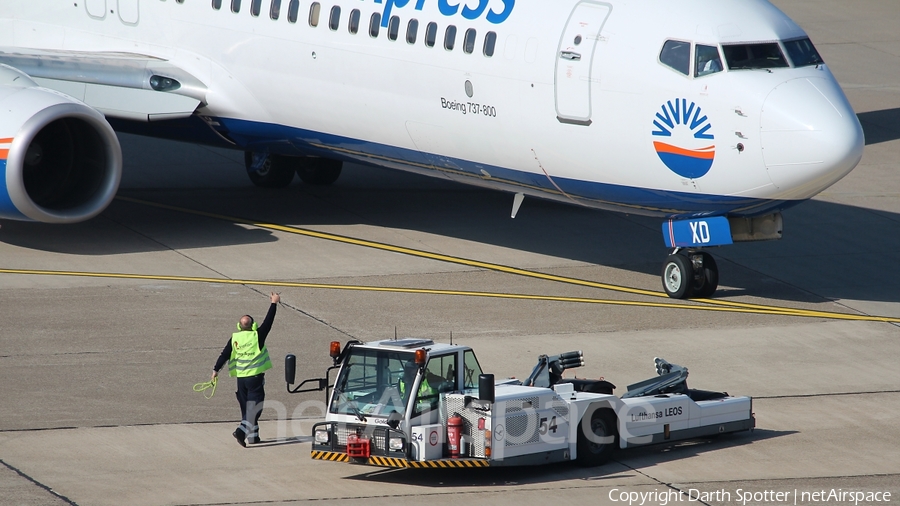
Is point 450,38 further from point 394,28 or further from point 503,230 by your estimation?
point 503,230

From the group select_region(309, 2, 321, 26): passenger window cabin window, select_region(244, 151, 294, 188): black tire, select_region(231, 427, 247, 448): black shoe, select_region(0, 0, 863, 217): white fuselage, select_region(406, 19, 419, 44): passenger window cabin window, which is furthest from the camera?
select_region(244, 151, 294, 188): black tire

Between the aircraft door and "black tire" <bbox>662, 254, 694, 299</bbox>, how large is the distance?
2.62 m

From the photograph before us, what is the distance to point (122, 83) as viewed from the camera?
22703mm

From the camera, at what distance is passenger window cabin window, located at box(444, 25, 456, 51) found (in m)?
20.0

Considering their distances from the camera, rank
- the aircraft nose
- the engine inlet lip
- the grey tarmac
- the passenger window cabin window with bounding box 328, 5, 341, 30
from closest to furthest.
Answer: the grey tarmac, the aircraft nose, the engine inlet lip, the passenger window cabin window with bounding box 328, 5, 341, 30

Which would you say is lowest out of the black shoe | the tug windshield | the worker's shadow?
the worker's shadow

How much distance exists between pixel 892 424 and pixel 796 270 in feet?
25.2

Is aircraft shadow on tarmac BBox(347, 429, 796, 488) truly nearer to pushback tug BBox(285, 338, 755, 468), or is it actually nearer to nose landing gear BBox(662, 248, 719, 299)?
pushback tug BBox(285, 338, 755, 468)

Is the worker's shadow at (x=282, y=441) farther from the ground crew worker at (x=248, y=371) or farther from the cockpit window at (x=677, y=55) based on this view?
the cockpit window at (x=677, y=55)

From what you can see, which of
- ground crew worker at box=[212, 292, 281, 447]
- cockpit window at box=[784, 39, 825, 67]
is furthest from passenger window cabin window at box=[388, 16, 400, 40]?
ground crew worker at box=[212, 292, 281, 447]

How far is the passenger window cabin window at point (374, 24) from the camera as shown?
2091 cm

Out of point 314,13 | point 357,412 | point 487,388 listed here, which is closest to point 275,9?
point 314,13

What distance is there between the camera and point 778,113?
1755cm

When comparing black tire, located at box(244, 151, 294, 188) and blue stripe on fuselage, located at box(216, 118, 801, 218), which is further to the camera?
black tire, located at box(244, 151, 294, 188)
